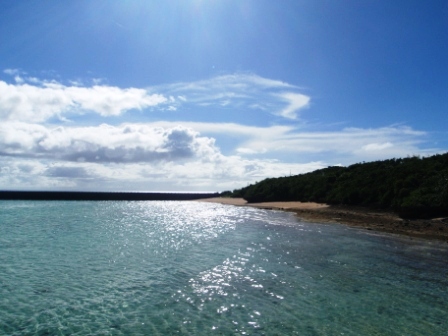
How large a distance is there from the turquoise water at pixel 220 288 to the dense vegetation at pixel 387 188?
11211mm

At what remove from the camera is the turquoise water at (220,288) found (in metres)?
10.3

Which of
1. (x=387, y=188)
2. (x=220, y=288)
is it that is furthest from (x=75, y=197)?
(x=220, y=288)

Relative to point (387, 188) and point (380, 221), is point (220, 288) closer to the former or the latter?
point (380, 221)

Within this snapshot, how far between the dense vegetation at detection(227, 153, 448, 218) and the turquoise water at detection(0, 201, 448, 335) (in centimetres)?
1121

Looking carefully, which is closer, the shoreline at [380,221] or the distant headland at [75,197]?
the shoreline at [380,221]

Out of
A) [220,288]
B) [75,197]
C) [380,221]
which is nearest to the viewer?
[220,288]

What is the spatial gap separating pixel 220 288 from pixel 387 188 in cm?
3487

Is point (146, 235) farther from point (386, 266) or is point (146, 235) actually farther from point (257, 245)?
point (386, 266)

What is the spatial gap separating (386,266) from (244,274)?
26.1 ft

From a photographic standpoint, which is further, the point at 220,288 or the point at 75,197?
the point at 75,197

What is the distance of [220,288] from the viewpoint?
45.4ft

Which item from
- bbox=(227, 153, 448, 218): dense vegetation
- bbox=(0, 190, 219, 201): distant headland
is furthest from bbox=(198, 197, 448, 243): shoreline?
bbox=(0, 190, 219, 201): distant headland

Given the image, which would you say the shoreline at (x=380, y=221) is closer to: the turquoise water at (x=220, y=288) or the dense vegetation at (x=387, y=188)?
the dense vegetation at (x=387, y=188)

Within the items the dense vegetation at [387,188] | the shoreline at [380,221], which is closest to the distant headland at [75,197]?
the dense vegetation at [387,188]
